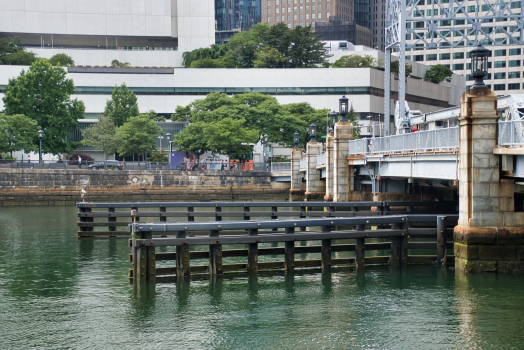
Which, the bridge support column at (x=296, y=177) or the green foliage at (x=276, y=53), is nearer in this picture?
the bridge support column at (x=296, y=177)

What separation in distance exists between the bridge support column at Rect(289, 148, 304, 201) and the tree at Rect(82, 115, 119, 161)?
110 feet

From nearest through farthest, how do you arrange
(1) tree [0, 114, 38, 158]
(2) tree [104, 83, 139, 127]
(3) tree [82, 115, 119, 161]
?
(1) tree [0, 114, 38, 158] → (3) tree [82, 115, 119, 161] → (2) tree [104, 83, 139, 127]

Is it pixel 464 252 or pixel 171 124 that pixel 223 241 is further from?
pixel 171 124

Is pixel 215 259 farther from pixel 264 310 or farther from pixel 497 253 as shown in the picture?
pixel 497 253

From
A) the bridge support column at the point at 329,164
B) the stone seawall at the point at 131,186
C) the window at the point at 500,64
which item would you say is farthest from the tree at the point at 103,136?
the window at the point at 500,64

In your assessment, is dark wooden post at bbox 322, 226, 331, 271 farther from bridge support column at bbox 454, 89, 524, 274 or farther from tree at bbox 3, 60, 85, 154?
tree at bbox 3, 60, 85, 154

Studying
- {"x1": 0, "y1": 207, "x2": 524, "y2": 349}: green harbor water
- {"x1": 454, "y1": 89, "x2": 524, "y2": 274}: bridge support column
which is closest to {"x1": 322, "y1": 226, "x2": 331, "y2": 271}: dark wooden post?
{"x1": 0, "y1": 207, "x2": 524, "y2": 349}: green harbor water

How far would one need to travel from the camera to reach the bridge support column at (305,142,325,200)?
48500 mm

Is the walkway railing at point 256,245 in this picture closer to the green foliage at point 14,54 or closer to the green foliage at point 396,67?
the green foliage at point 396,67

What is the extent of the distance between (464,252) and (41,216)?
34.0 meters

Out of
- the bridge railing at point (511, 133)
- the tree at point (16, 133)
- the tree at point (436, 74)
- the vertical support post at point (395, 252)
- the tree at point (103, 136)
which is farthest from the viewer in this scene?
the tree at point (436, 74)

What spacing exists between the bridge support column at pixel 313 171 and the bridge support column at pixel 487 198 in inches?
1159

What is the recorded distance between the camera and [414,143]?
989 inches

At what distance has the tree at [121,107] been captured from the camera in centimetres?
8931
